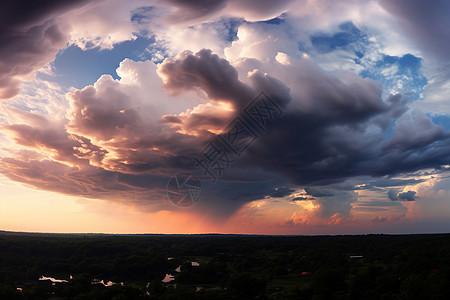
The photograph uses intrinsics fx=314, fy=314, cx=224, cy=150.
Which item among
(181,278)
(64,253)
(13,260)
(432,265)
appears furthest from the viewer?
(64,253)

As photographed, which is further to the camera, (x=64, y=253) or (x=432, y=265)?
(x=64, y=253)

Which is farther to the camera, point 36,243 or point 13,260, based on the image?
point 36,243

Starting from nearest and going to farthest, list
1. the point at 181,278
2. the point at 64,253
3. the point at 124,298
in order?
the point at 124,298
the point at 181,278
the point at 64,253

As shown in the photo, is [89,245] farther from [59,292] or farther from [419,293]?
[419,293]

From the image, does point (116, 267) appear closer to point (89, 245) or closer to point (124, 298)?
point (89, 245)

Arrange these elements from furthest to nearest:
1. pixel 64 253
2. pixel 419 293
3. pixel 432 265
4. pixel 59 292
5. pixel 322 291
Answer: pixel 64 253 < pixel 432 265 < pixel 59 292 < pixel 322 291 < pixel 419 293

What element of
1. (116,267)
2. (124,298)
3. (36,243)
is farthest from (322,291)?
(36,243)

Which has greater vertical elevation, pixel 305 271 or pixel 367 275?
pixel 367 275

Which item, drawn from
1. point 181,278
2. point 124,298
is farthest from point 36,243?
point 124,298

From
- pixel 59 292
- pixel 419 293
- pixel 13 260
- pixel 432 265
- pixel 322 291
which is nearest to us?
pixel 419 293
